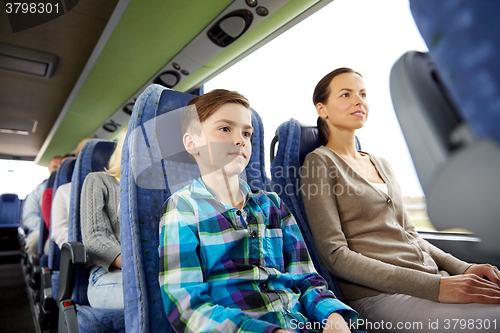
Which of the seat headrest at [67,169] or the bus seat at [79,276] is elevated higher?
the seat headrest at [67,169]

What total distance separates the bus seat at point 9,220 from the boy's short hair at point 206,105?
303 inches

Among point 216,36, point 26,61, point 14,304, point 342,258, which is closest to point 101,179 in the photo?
point 342,258

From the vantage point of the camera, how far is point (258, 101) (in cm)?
166

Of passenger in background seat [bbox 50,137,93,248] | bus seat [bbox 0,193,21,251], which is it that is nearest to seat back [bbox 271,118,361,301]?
passenger in background seat [bbox 50,137,93,248]

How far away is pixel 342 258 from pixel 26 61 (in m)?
5.16

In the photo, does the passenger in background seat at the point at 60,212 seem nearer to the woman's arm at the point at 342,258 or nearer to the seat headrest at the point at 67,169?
the seat headrest at the point at 67,169

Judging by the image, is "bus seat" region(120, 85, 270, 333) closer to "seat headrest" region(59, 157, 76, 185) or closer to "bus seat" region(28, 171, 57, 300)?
"seat headrest" region(59, 157, 76, 185)

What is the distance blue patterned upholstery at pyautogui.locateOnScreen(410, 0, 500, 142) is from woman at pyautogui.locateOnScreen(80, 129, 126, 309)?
1.46m

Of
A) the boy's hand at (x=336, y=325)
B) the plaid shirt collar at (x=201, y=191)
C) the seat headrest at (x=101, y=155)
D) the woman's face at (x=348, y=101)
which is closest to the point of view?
the boy's hand at (x=336, y=325)

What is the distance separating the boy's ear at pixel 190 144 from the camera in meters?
1.00

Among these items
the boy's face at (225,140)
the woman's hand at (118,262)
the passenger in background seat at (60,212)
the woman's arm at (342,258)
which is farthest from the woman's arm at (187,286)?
the passenger in background seat at (60,212)

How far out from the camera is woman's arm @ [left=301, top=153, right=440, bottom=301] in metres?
1.03

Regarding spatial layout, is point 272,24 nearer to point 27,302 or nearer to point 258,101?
point 258,101

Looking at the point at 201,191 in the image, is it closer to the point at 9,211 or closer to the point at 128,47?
the point at 128,47
